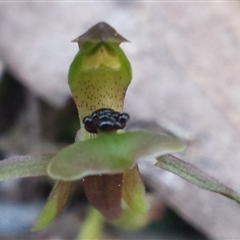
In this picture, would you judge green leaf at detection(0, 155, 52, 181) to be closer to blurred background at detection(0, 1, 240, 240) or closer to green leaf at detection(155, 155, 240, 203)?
green leaf at detection(155, 155, 240, 203)

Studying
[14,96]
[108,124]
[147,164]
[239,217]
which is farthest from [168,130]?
[14,96]

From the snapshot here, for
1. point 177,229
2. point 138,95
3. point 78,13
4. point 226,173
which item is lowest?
point 177,229

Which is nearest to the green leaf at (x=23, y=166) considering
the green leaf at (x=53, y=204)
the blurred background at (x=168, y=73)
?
the green leaf at (x=53, y=204)

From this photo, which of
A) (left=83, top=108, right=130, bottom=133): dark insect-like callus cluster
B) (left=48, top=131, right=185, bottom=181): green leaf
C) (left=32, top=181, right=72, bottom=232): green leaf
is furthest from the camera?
(left=32, top=181, right=72, bottom=232): green leaf

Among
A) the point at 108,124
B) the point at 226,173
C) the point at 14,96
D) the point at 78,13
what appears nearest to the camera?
the point at 108,124

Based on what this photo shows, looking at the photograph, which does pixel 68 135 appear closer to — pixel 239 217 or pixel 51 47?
pixel 51 47

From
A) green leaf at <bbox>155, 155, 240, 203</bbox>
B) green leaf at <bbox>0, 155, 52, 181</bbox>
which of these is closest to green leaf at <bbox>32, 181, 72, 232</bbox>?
green leaf at <bbox>0, 155, 52, 181</bbox>

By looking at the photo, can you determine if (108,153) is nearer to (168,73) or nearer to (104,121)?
(104,121)
